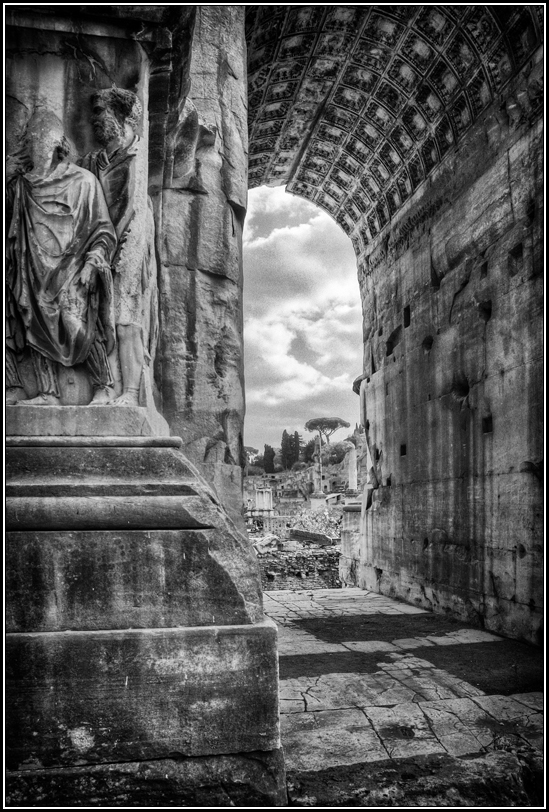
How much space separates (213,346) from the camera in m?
5.82

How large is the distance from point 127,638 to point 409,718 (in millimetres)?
2421

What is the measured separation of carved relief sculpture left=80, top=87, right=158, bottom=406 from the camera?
9.45 feet

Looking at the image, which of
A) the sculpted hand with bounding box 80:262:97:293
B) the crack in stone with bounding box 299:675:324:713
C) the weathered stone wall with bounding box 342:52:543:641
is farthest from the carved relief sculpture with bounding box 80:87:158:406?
the weathered stone wall with bounding box 342:52:543:641

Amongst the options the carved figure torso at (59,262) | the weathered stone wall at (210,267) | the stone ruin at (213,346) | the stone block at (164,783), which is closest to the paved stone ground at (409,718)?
the stone block at (164,783)

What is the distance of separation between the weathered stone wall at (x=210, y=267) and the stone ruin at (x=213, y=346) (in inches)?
0.9

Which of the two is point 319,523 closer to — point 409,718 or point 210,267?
point 210,267

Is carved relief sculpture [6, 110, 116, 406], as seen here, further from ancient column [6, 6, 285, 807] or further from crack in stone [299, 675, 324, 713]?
crack in stone [299, 675, 324, 713]

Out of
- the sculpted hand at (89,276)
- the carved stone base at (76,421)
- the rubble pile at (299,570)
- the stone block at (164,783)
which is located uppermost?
the sculpted hand at (89,276)

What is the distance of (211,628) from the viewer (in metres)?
2.49

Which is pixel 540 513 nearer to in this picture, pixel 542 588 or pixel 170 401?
pixel 542 588

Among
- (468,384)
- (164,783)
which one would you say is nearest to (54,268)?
(164,783)

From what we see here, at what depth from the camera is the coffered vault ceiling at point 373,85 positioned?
705cm

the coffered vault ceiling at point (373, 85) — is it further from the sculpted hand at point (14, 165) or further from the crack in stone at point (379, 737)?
the crack in stone at point (379, 737)

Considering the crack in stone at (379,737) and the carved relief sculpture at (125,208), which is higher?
the carved relief sculpture at (125,208)
